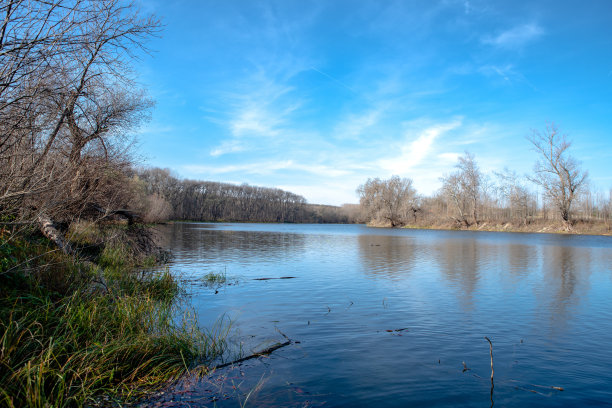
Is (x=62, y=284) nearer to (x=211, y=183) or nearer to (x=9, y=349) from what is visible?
(x=9, y=349)

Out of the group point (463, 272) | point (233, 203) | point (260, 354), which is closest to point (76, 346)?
point (260, 354)

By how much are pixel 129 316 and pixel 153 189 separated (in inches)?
3663

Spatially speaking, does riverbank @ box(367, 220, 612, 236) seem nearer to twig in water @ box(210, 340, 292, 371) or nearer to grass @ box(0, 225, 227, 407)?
twig in water @ box(210, 340, 292, 371)

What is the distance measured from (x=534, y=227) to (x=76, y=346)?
64.3 meters

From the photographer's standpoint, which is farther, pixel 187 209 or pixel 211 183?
pixel 211 183

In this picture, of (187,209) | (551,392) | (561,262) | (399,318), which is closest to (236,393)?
(551,392)

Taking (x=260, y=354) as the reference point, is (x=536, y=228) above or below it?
above

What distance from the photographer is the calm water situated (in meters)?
4.93

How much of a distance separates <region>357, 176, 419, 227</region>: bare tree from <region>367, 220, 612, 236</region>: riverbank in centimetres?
428

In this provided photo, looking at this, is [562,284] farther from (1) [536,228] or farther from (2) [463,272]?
(1) [536,228]

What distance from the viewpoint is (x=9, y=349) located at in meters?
4.38

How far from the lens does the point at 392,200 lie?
78188 mm

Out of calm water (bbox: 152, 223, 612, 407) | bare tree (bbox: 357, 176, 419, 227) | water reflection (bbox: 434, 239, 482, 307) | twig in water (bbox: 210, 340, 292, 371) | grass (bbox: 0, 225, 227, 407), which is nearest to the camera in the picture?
grass (bbox: 0, 225, 227, 407)

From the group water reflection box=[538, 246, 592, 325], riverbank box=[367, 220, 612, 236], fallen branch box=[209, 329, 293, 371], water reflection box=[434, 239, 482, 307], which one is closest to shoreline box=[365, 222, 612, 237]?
riverbank box=[367, 220, 612, 236]
